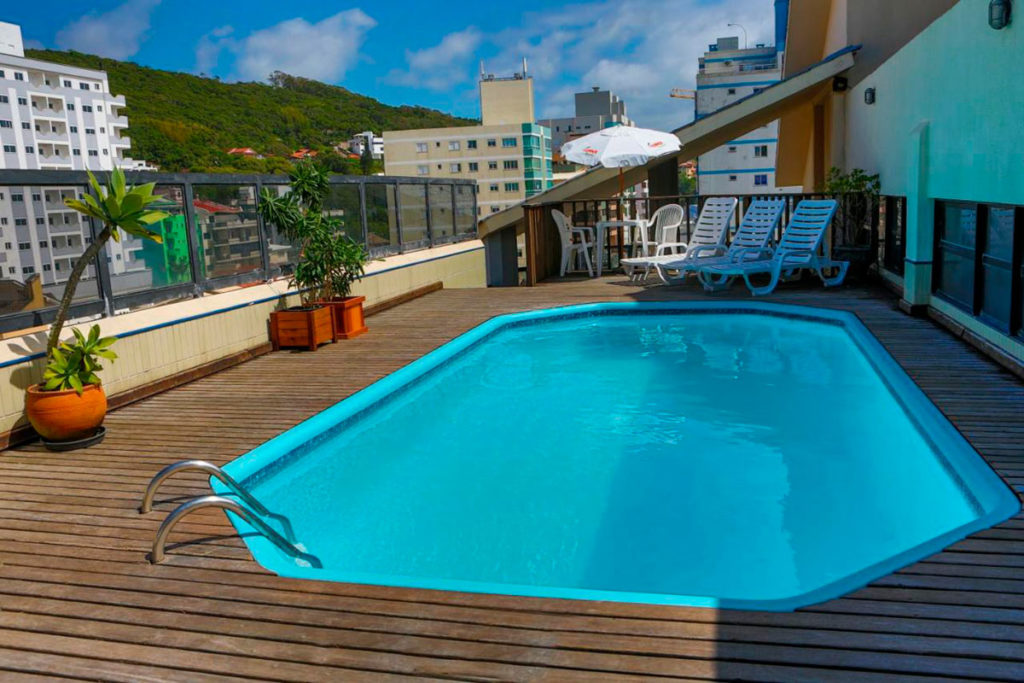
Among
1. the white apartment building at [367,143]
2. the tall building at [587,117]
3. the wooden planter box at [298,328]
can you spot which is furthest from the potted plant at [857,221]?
the tall building at [587,117]

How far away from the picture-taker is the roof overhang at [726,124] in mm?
12875

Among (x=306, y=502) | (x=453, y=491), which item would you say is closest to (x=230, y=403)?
(x=306, y=502)

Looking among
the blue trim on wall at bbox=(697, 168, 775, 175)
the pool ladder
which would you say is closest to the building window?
the pool ladder

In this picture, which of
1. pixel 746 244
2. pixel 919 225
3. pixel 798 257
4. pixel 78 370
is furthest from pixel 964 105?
pixel 78 370

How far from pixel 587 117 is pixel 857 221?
138m

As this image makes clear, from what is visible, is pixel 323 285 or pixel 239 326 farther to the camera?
pixel 323 285

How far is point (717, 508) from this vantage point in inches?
183

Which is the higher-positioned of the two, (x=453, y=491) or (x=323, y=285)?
(x=323, y=285)

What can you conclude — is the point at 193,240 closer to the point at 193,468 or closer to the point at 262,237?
the point at 262,237

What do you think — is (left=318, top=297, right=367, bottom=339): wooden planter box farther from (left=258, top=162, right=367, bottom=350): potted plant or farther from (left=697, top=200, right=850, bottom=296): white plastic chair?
(left=697, top=200, right=850, bottom=296): white plastic chair

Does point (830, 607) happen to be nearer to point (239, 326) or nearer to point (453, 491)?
point (453, 491)

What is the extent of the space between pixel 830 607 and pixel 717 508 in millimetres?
1867

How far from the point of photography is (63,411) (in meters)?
4.89

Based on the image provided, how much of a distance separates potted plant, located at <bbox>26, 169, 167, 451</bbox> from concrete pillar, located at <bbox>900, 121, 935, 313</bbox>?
21.4 feet
